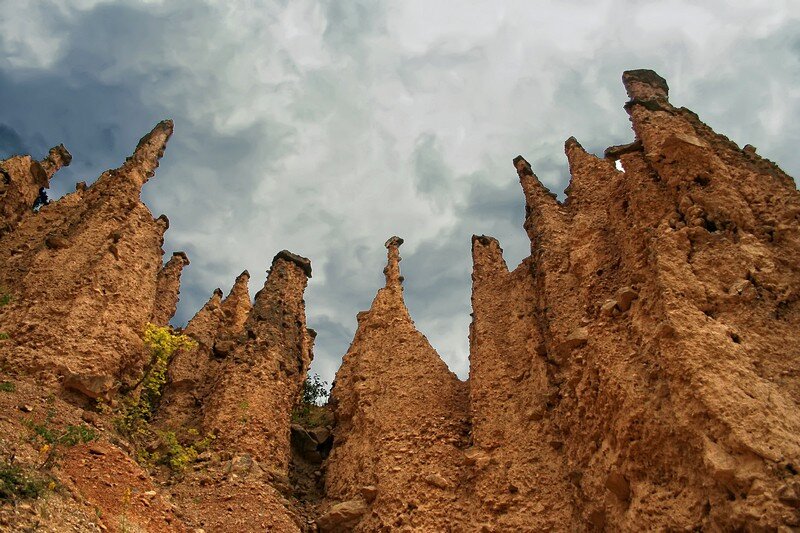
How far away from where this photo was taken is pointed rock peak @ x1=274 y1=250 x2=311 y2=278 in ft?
74.3

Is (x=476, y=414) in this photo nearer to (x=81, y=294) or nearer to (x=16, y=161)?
(x=81, y=294)

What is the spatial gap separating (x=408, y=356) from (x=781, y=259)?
394 inches

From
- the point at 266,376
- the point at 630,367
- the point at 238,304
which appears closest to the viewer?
the point at 630,367

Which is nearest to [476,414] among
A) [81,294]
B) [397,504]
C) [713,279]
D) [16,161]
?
[397,504]

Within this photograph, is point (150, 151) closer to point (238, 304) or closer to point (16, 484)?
point (238, 304)

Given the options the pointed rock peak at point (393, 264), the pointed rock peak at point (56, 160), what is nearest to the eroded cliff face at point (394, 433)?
the pointed rock peak at point (393, 264)

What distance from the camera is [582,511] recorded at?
1066cm

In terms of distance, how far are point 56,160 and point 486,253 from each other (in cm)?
2014

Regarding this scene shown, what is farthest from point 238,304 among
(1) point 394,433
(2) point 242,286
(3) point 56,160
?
(1) point 394,433

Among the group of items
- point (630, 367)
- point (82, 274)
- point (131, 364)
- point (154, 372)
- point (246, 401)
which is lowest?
point (630, 367)

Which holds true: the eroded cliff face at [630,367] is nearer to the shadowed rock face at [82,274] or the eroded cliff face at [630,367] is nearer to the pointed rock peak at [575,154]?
the pointed rock peak at [575,154]

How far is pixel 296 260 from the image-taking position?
22.8 m

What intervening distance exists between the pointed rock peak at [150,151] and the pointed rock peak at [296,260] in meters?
5.66

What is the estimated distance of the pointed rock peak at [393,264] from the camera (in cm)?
2134
